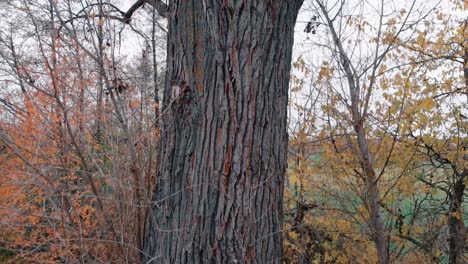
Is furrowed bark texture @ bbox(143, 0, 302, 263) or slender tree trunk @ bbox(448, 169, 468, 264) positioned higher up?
furrowed bark texture @ bbox(143, 0, 302, 263)

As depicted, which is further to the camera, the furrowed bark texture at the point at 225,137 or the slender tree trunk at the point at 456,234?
Answer: the slender tree trunk at the point at 456,234

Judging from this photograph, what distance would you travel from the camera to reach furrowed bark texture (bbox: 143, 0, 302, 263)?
6.89 feet

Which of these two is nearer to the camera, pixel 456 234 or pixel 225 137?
pixel 225 137

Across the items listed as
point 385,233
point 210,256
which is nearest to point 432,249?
point 385,233

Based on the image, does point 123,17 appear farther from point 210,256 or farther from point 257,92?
point 210,256

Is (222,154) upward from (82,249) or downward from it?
upward

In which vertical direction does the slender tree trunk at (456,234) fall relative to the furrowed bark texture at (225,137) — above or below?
below

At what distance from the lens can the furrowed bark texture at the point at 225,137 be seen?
2.10m

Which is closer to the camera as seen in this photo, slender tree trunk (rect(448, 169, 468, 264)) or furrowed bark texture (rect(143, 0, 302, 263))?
furrowed bark texture (rect(143, 0, 302, 263))

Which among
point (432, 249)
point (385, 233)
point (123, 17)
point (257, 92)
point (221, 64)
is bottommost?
A: point (432, 249)

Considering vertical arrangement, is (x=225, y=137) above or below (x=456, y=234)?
above

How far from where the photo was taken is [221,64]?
2.12m

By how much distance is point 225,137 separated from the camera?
211 centimetres

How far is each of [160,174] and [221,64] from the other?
2.20 feet
